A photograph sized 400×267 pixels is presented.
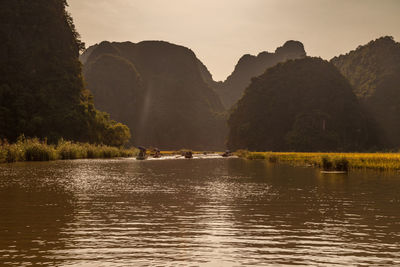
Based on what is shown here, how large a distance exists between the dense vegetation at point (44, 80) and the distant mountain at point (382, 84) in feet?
359

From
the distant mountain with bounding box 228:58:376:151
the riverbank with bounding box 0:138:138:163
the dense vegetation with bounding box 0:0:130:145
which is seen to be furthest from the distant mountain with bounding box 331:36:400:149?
the riverbank with bounding box 0:138:138:163

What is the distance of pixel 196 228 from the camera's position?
1208 centimetres

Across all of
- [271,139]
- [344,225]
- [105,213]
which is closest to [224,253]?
[344,225]

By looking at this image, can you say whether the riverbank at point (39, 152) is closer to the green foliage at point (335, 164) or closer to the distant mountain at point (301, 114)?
the green foliage at point (335, 164)

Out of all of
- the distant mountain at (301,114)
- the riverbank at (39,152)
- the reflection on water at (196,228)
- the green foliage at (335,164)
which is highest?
the distant mountain at (301,114)

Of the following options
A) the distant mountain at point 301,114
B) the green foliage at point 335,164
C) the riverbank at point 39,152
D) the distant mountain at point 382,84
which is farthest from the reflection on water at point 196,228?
the distant mountain at point 382,84

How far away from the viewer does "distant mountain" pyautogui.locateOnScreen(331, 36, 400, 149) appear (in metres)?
163

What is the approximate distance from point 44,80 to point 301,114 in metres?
92.2

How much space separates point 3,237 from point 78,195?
8882 mm

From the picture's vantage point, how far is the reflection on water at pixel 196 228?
8.95 meters

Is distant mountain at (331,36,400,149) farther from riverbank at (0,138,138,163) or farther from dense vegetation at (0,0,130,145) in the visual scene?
riverbank at (0,138,138,163)

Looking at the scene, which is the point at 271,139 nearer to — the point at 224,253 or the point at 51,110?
the point at 51,110

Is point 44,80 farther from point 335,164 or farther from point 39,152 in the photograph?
point 335,164

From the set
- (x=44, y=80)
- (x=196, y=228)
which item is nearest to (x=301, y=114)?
(x=44, y=80)
